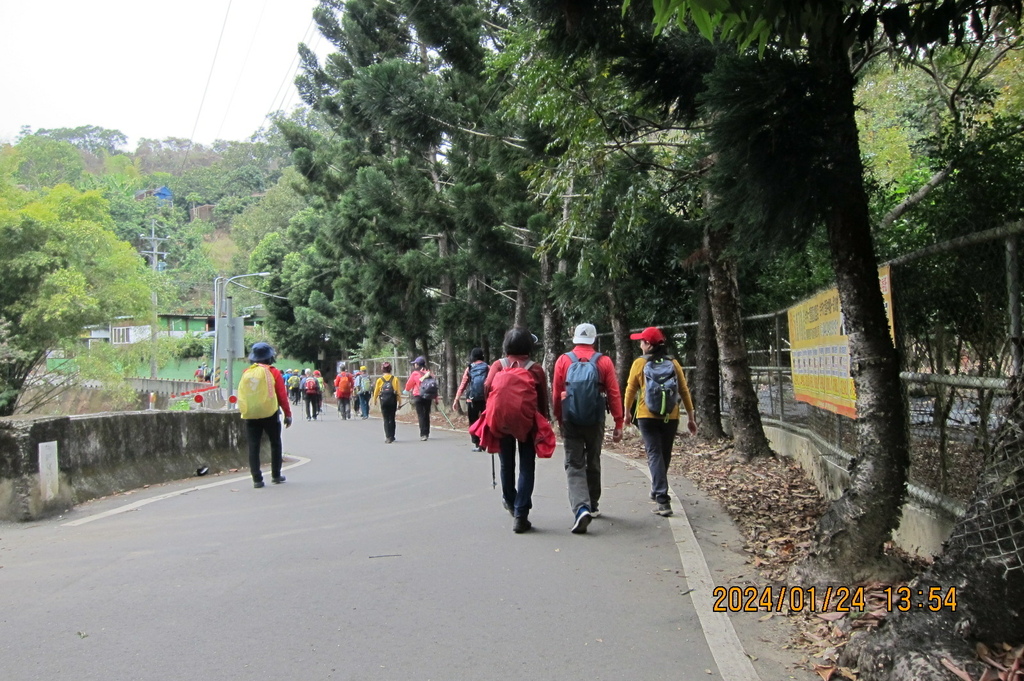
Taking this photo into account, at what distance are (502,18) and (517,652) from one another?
16795 mm

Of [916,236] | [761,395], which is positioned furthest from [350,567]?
[761,395]

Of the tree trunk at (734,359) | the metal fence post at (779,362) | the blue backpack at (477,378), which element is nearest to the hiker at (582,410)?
the tree trunk at (734,359)

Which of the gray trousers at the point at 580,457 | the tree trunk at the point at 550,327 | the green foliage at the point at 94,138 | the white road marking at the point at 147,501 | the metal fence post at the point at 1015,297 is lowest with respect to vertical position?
the white road marking at the point at 147,501

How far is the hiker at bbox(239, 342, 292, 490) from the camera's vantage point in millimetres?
10352

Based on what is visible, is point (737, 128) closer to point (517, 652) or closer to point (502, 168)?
point (517, 652)

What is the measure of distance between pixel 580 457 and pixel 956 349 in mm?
3077

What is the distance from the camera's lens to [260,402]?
1038 cm

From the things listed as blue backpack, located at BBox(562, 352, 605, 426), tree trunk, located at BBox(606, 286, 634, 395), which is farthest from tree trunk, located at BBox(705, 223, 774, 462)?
tree trunk, located at BBox(606, 286, 634, 395)

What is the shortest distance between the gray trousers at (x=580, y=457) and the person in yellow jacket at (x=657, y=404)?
0.55m

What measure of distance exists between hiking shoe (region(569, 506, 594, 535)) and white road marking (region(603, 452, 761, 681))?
2.26 feet

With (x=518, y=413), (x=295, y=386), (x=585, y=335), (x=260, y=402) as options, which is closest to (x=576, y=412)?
(x=518, y=413)

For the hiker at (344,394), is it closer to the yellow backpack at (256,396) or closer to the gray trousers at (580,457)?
the yellow backpack at (256,396)

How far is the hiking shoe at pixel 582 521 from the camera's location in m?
7.00

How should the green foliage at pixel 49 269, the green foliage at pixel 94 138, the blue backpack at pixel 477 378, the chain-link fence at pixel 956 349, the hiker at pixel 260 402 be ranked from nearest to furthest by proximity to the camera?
the chain-link fence at pixel 956 349, the hiker at pixel 260 402, the blue backpack at pixel 477 378, the green foliage at pixel 49 269, the green foliage at pixel 94 138
